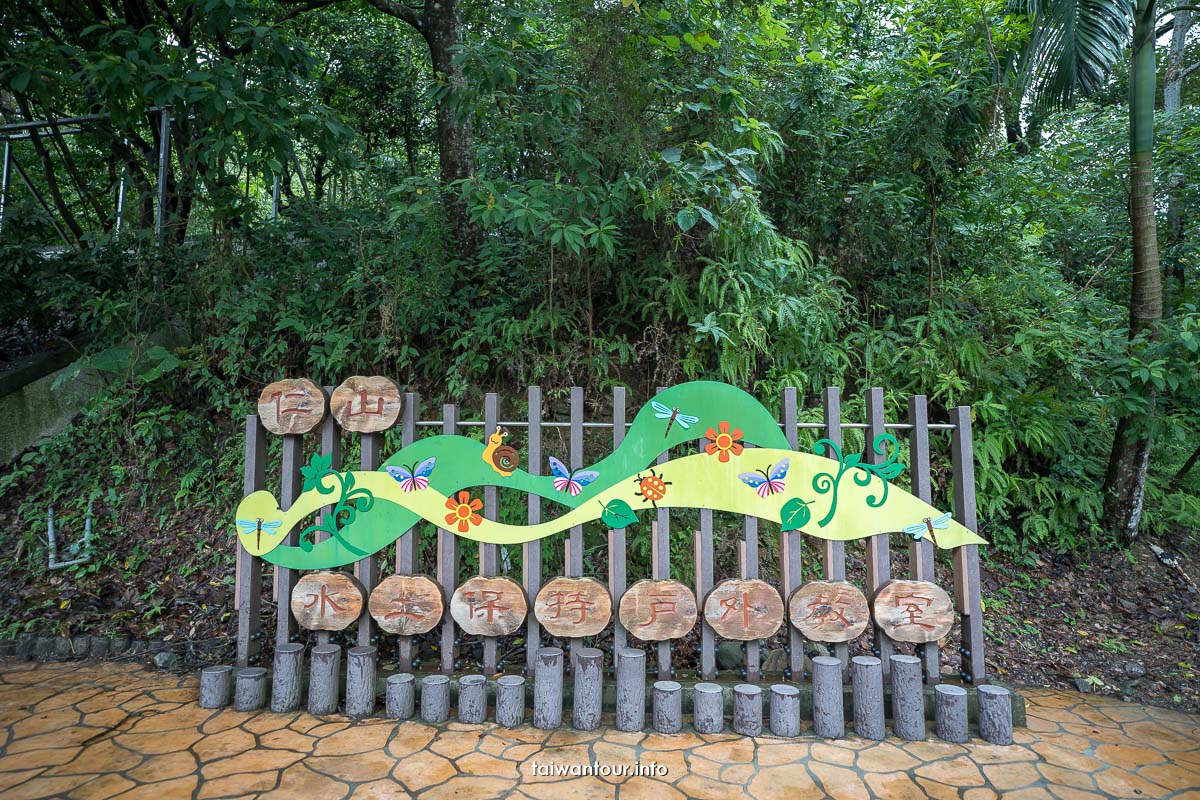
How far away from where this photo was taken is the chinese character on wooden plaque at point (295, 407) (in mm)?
3605

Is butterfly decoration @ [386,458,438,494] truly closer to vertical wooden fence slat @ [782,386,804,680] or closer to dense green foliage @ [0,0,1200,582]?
dense green foliage @ [0,0,1200,582]

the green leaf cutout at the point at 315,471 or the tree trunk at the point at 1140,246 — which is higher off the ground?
the tree trunk at the point at 1140,246

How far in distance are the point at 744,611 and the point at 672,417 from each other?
1049 mm

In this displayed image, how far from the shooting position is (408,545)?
359 centimetres

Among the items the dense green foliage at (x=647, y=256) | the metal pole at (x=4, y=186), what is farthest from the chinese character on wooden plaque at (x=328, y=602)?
the metal pole at (x=4, y=186)

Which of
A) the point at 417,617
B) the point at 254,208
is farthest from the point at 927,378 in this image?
the point at 254,208

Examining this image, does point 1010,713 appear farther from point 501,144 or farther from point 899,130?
point 501,144

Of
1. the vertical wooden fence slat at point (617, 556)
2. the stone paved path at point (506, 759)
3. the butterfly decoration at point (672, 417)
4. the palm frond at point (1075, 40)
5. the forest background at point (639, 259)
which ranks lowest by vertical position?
the stone paved path at point (506, 759)

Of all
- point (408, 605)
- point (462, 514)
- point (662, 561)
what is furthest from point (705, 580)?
point (408, 605)

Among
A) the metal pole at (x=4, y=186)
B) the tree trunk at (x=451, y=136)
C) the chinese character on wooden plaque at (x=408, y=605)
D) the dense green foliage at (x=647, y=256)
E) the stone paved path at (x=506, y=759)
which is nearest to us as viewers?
the stone paved path at (x=506, y=759)

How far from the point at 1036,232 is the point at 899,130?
8.38 feet

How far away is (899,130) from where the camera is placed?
514 cm

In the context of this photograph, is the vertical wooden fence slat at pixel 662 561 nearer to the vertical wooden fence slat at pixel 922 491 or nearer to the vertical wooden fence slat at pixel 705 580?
the vertical wooden fence slat at pixel 705 580

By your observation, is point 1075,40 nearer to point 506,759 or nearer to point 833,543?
point 833,543
